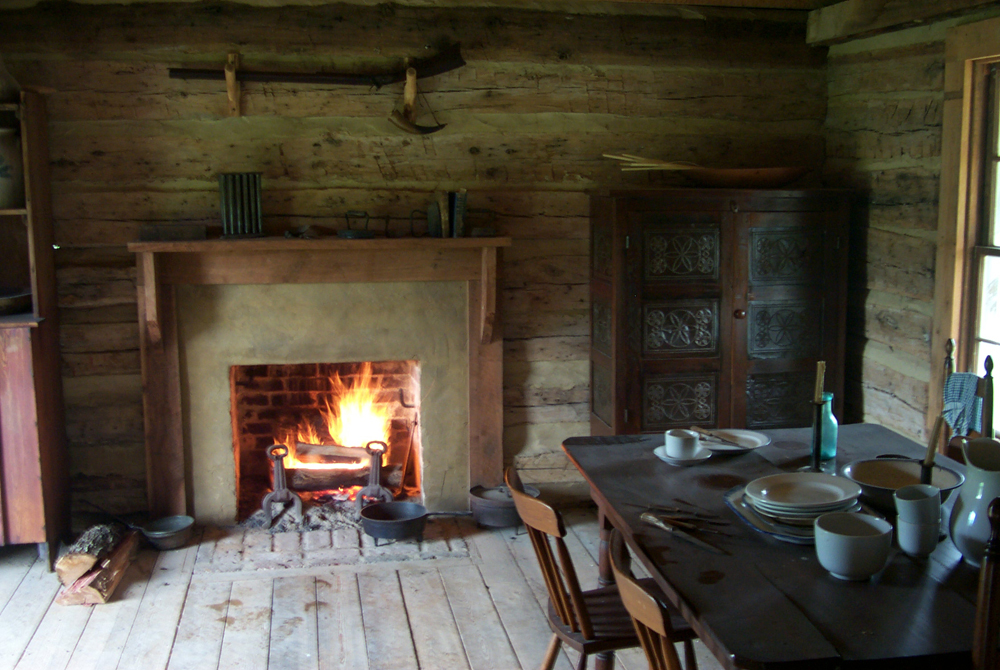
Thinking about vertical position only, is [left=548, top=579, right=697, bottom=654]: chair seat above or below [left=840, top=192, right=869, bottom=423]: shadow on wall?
below

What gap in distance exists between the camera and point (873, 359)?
3992mm

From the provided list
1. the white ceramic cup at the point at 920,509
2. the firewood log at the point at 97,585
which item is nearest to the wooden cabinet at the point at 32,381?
the firewood log at the point at 97,585

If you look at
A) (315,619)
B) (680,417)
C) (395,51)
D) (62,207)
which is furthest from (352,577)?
(395,51)

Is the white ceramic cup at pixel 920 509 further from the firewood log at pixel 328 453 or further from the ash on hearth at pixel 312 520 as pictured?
the firewood log at pixel 328 453

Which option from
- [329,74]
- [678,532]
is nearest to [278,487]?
[329,74]

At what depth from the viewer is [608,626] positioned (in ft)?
7.53

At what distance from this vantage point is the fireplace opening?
448cm

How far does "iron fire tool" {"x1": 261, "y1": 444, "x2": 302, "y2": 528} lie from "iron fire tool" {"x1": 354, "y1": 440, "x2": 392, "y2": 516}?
11.7 inches

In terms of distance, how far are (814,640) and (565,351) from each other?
2.80 meters

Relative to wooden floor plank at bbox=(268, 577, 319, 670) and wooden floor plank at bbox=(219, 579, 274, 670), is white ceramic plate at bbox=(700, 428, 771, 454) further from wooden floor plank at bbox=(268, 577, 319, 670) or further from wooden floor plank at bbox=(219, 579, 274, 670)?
wooden floor plank at bbox=(219, 579, 274, 670)

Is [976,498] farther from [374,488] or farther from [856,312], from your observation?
[374,488]

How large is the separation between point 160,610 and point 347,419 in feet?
4.66

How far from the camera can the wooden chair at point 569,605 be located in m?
2.15

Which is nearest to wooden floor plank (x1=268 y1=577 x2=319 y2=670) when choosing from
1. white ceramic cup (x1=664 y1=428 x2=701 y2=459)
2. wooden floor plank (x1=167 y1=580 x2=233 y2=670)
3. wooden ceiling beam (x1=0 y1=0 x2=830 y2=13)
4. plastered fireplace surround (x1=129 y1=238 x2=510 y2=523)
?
wooden floor plank (x1=167 y1=580 x2=233 y2=670)
